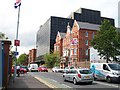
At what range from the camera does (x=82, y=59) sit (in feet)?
230

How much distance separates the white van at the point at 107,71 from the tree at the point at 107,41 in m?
11.5

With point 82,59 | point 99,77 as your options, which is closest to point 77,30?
point 82,59

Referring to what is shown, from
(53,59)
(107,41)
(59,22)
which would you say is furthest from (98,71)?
(59,22)

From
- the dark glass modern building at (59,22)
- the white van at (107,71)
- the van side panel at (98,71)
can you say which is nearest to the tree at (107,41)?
the van side panel at (98,71)

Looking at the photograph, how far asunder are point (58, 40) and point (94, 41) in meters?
51.6

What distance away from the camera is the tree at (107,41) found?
3872 centimetres

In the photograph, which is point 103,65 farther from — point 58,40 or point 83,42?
point 58,40

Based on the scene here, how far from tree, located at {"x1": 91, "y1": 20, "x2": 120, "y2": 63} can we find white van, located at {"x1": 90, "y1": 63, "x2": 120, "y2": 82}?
1149 cm

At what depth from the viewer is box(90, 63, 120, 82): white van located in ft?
78.3

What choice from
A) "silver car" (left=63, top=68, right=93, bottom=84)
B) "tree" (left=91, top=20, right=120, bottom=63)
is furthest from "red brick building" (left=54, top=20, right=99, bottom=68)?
"silver car" (left=63, top=68, right=93, bottom=84)

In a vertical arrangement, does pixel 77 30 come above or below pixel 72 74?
above

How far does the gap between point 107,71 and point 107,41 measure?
14438 millimetres

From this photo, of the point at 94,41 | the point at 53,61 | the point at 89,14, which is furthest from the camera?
the point at 89,14

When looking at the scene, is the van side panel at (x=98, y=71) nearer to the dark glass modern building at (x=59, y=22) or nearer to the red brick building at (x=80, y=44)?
the red brick building at (x=80, y=44)
